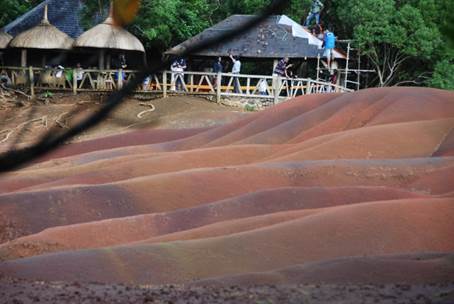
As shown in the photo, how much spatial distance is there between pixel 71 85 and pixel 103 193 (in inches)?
558

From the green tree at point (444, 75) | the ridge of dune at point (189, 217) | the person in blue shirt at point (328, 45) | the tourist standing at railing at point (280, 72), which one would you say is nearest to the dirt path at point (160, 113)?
the tourist standing at railing at point (280, 72)

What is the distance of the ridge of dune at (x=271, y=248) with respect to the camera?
36.8 ft

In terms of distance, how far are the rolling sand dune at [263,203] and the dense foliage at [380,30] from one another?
11021 millimetres

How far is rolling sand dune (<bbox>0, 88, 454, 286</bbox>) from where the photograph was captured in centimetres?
1122

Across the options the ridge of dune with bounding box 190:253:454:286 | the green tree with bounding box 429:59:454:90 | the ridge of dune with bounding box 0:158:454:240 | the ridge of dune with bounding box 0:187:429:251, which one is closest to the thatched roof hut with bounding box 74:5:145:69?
the ridge of dune with bounding box 0:158:454:240

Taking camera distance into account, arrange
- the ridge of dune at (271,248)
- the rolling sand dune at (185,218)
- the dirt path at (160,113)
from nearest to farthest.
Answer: the ridge of dune at (271,248) → the rolling sand dune at (185,218) → the dirt path at (160,113)

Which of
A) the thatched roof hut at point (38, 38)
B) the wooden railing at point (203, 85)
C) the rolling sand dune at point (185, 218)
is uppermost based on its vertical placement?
the thatched roof hut at point (38, 38)

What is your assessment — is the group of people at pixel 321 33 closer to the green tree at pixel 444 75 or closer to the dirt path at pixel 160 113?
the green tree at pixel 444 75

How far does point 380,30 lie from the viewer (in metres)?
33.9

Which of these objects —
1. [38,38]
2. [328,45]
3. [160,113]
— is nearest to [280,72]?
[328,45]

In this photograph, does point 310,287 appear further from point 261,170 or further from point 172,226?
point 261,170

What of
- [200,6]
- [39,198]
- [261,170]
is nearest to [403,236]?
[261,170]

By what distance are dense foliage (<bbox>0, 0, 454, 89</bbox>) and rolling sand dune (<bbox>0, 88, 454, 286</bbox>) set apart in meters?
11.0

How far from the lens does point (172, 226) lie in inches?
525
